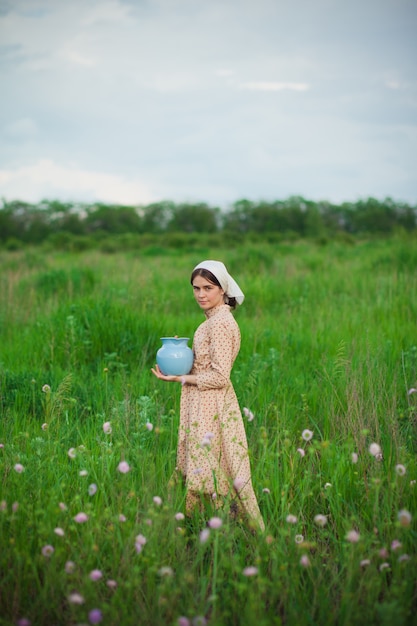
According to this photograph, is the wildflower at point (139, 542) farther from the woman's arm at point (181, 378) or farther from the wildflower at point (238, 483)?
the woman's arm at point (181, 378)

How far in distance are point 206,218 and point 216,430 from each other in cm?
5601

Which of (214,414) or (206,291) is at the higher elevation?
(206,291)

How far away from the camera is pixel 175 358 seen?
3016 mm

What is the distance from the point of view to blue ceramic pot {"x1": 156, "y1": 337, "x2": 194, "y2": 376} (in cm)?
302

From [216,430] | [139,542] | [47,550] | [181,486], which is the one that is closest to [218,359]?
[216,430]

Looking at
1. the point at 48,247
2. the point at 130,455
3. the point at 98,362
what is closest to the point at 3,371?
the point at 98,362

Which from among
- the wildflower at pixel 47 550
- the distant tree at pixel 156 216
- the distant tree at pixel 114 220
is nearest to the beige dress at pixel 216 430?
the wildflower at pixel 47 550

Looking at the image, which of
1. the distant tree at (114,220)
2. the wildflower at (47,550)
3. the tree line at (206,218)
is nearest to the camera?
the wildflower at (47,550)

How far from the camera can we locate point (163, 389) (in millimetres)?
4559

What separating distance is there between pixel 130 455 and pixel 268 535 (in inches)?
48.1

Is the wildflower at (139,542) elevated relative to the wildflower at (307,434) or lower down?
lower down

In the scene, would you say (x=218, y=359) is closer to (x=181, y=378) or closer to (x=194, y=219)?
→ (x=181, y=378)

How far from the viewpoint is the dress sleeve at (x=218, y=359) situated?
3004 millimetres

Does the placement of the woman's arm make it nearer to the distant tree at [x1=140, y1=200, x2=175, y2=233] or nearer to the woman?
the woman
